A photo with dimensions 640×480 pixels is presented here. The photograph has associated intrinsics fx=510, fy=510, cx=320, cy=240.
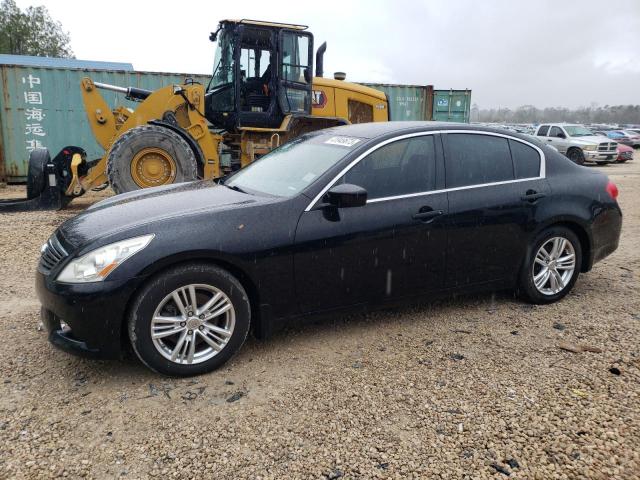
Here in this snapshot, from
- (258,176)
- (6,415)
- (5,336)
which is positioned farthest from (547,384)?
(5,336)

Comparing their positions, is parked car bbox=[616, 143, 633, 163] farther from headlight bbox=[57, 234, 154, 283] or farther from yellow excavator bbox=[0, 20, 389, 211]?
headlight bbox=[57, 234, 154, 283]

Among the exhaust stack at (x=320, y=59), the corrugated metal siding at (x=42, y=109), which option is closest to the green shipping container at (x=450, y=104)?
the exhaust stack at (x=320, y=59)

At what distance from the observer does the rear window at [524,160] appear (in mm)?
4348

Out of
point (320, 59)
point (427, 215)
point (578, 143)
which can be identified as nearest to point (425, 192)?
point (427, 215)

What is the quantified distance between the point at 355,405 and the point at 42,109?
1302 cm

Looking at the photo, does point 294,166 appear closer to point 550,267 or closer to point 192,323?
point 192,323

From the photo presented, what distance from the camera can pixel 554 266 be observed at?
14.7 feet

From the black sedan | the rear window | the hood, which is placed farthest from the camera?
the rear window

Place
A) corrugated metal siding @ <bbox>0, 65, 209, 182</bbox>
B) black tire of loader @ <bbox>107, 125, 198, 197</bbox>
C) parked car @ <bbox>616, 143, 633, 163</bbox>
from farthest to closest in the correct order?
parked car @ <bbox>616, 143, 633, 163</bbox> < corrugated metal siding @ <bbox>0, 65, 209, 182</bbox> < black tire of loader @ <bbox>107, 125, 198, 197</bbox>

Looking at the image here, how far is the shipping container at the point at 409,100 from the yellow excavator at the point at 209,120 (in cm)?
719

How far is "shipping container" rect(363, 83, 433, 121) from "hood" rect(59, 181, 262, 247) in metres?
13.4

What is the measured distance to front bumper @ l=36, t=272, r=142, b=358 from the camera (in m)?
2.92

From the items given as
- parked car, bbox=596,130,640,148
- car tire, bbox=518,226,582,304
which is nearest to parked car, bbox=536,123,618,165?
parked car, bbox=596,130,640,148

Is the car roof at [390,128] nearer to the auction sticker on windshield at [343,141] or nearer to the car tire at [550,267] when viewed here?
the auction sticker on windshield at [343,141]
